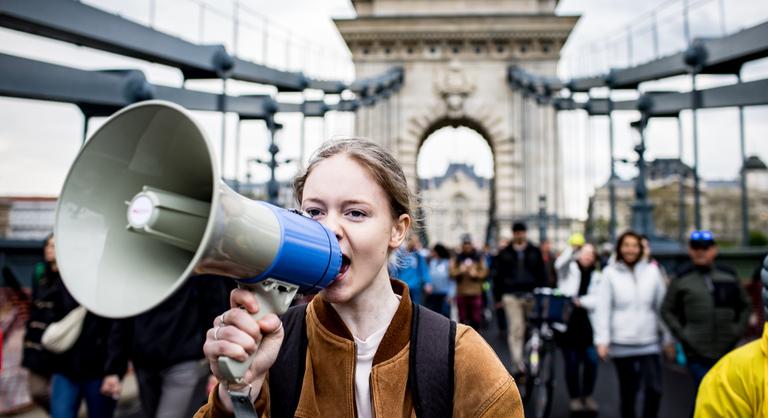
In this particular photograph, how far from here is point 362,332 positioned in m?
1.39

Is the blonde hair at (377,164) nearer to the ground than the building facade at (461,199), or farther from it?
nearer to the ground

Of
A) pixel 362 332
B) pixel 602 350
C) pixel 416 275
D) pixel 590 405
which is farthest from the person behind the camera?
pixel 416 275

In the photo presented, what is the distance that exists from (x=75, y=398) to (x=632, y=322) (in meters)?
4.05

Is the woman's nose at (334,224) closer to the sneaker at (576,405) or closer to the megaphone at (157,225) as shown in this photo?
the megaphone at (157,225)

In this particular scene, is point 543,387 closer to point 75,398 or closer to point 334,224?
point 75,398

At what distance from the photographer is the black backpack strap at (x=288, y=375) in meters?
1.29

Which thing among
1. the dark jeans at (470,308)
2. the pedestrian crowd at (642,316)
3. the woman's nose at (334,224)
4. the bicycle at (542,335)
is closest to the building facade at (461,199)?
the dark jeans at (470,308)

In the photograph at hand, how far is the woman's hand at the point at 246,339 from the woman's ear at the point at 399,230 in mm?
388

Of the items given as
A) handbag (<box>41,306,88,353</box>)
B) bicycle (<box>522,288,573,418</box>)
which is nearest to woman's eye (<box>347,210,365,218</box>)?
handbag (<box>41,306,88,353</box>)

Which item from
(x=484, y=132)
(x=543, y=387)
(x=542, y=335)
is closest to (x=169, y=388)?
(x=543, y=387)

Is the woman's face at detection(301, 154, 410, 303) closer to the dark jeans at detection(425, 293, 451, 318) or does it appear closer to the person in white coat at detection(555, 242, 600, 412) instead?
the person in white coat at detection(555, 242, 600, 412)

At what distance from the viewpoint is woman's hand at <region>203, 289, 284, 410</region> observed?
107cm

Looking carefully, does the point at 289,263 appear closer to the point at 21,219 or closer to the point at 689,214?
the point at 21,219

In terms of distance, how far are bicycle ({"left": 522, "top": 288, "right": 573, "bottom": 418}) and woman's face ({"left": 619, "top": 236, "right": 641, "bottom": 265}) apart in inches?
39.0
